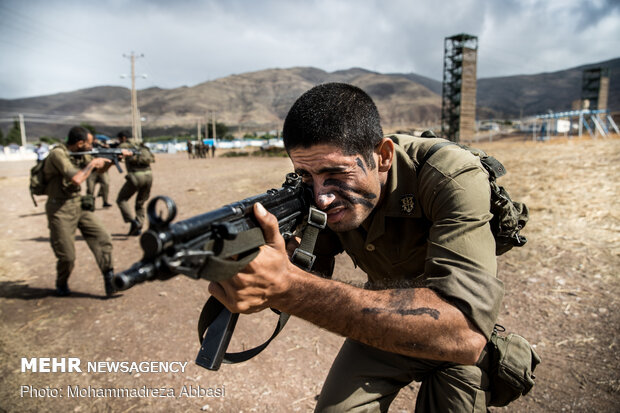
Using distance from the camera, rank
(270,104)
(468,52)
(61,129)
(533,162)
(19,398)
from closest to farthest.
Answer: (19,398) < (533,162) < (468,52) < (61,129) < (270,104)

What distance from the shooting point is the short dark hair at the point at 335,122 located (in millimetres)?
2055

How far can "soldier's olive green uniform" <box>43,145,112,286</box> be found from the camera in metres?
5.48

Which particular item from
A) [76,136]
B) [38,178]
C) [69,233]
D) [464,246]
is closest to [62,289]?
[69,233]

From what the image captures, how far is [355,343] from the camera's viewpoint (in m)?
2.40

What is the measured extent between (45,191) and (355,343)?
5487mm

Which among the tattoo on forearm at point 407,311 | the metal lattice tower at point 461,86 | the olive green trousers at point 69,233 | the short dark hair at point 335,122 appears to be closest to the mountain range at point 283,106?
the metal lattice tower at point 461,86

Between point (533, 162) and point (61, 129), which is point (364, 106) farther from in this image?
Result: point (61, 129)

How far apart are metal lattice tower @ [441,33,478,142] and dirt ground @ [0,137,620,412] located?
2856 cm

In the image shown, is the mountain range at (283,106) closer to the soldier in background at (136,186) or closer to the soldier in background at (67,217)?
the soldier in background at (136,186)

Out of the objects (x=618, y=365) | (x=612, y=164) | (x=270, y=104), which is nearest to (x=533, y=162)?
(x=612, y=164)

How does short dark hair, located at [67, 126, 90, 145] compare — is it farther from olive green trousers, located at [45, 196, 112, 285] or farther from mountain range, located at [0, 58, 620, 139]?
mountain range, located at [0, 58, 620, 139]

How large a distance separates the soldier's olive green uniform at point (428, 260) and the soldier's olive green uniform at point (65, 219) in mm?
4579

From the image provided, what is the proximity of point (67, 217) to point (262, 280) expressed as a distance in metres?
5.27

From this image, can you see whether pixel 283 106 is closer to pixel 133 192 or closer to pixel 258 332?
pixel 133 192
